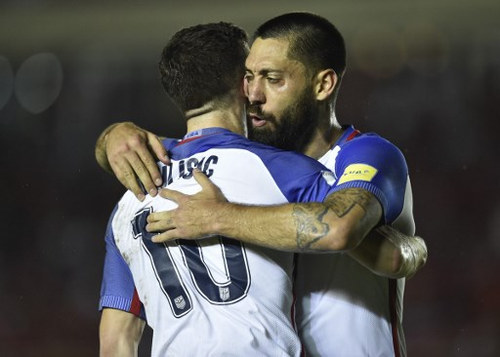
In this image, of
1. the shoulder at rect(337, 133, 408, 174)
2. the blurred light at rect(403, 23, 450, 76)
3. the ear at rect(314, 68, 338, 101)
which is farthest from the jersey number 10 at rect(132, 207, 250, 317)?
the blurred light at rect(403, 23, 450, 76)

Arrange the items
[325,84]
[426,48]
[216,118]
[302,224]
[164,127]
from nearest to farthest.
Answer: [302,224], [216,118], [325,84], [164,127], [426,48]

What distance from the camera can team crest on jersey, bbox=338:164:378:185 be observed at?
2.26 meters

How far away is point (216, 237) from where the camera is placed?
223 centimetres

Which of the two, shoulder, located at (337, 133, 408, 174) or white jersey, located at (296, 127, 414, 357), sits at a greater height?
shoulder, located at (337, 133, 408, 174)

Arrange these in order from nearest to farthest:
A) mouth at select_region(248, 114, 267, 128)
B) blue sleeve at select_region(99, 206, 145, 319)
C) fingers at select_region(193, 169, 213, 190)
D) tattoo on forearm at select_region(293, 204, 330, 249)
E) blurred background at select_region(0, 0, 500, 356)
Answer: tattoo on forearm at select_region(293, 204, 330, 249), fingers at select_region(193, 169, 213, 190), blue sleeve at select_region(99, 206, 145, 319), mouth at select_region(248, 114, 267, 128), blurred background at select_region(0, 0, 500, 356)

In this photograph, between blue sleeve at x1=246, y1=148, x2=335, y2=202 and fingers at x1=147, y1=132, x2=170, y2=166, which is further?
fingers at x1=147, y1=132, x2=170, y2=166

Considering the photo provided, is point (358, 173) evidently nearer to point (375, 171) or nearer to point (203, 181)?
point (375, 171)

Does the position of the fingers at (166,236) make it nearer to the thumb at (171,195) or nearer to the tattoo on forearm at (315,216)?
the thumb at (171,195)

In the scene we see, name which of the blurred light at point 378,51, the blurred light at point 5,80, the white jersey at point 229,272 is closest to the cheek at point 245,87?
the white jersey at point 229,272

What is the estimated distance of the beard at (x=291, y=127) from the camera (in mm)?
2668

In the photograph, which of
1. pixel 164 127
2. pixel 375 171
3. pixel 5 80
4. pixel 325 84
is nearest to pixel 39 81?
pixel 5 80

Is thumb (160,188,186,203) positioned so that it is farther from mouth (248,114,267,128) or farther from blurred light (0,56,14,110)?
blurred light (0,56,14,110)

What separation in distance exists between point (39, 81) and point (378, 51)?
11.5ft

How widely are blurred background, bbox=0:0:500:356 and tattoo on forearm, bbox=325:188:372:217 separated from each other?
191 inches
